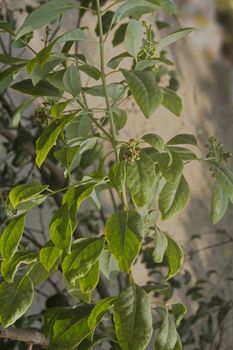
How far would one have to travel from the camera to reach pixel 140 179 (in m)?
0.69

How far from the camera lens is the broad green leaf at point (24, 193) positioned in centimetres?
74

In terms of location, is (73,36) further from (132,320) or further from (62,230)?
(132,320)

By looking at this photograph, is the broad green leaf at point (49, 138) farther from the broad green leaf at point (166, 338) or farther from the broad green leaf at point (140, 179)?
the broad green leaf at point (166, 338)

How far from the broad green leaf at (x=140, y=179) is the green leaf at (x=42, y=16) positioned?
19 centimetres

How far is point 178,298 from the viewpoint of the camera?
2.29 metres

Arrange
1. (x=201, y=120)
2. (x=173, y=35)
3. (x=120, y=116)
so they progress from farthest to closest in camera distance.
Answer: (x=201, y=120), (x=120, y=116), (x=173, y=35)

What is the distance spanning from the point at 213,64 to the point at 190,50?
16cm

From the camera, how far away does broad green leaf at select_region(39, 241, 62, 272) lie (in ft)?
2.47

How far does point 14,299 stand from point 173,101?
31 centimetres

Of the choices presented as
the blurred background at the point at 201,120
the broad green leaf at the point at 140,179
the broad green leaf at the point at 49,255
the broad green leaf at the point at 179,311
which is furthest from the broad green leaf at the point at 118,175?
the blurred background at the point at 201,120

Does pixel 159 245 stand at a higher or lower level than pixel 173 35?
lower

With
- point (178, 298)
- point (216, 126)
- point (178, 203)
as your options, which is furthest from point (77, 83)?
point (216, 126)

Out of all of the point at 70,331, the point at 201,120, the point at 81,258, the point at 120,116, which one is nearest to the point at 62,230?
the point at 81,258

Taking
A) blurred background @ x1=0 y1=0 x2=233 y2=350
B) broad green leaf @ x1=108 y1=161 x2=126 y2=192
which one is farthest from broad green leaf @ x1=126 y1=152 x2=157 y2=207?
blurred background @ x1=0 y1=0 x2=233 y2=350
